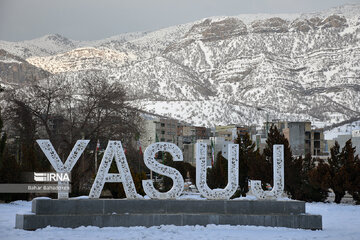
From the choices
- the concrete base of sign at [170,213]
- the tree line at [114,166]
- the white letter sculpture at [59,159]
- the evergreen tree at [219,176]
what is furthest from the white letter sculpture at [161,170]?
the evergreen tree at [219,176]

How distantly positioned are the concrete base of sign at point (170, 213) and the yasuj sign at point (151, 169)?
0.39 m

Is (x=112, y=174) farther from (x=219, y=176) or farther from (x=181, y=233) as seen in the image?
(x=219, y=176)

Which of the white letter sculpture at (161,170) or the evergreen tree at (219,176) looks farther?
the evergreen tree at (219,176)

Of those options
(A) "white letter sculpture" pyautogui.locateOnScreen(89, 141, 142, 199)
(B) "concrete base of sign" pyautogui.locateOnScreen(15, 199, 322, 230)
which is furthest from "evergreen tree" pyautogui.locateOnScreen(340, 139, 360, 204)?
(A) "white letter sculpture" pyautogui.locateOnScreen(89, 141, 142, 199)

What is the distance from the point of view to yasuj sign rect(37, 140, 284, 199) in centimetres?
1817

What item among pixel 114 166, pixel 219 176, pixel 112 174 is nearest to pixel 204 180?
pixel 112 174

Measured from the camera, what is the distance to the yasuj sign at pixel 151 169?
1817 centimetres

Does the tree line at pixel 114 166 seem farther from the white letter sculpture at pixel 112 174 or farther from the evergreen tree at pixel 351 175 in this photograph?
the white letter sculpture at pixel 112 174

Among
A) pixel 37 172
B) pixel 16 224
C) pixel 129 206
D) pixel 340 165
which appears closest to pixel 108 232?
pixel 129 206

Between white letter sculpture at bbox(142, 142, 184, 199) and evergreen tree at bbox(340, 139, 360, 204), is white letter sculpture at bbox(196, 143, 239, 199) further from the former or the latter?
evergreen tree at bbox(340, 139, 360, 204)

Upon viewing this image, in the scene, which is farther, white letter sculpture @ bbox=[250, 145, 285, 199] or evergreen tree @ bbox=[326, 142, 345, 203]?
evergreen tree @ bbox=[326, 142, 345, 203]

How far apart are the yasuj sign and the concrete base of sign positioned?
390mm

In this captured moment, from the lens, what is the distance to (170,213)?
1830cm

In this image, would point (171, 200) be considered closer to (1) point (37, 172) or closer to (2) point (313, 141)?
(1) point (37, 172)
